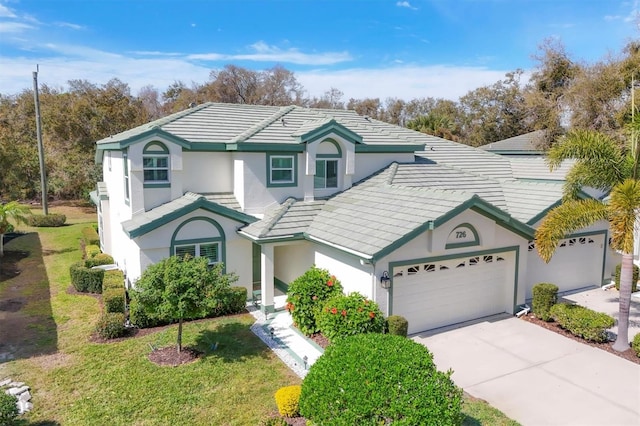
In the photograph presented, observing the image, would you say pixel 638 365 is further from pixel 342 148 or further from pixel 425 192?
pixel 342 148

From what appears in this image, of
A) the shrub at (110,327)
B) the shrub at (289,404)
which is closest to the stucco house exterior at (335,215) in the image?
the shrub at (110,327)

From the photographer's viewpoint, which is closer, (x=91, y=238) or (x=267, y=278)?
(x=267, y=278)

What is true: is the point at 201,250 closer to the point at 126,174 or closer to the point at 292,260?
the point at 292,260

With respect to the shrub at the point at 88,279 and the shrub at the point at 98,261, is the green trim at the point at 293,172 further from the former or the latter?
the shrub at the point at 98,261

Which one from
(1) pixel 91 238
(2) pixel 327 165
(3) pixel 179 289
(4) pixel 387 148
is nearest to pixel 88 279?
(1) pixel 91 238

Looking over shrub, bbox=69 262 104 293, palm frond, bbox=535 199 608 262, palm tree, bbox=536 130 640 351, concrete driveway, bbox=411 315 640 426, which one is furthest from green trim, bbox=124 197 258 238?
palm tree, bbox=536 130 640 351
